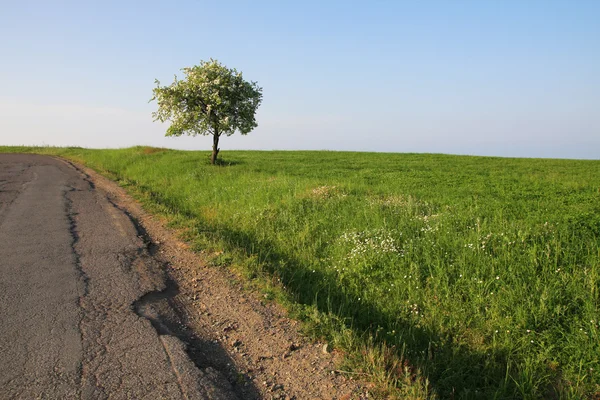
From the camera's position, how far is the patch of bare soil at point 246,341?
12.9ft

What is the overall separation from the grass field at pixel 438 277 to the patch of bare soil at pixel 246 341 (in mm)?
275

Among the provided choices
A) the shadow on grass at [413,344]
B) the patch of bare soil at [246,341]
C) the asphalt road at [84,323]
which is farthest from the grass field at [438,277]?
the asphalt road at [84,323]

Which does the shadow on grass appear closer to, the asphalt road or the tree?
the asphalt road

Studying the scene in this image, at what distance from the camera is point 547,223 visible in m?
7.86

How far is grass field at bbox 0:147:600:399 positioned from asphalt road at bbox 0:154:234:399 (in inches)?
57.2

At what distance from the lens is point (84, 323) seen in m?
4.92

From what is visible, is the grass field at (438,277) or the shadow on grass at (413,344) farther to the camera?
the grass field at (438,277)

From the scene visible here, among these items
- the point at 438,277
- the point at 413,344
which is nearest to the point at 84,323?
the point at 413,344

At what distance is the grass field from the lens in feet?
15.4

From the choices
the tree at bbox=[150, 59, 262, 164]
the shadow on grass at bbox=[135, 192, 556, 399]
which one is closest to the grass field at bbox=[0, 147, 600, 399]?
the shadow on grass at bbox=[135, 192, 556, 399]

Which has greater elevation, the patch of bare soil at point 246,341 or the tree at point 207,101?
the tree at point 207,101

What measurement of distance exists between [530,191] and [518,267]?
21.9ft

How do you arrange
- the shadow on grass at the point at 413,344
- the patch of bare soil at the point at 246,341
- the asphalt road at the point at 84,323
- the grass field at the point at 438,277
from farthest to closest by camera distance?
the grass field at the point at 438,277, the shadow on grass at the point at 413,344, the patch of bare soil at the point at 246,341, the asphalt road at the point at 84,323

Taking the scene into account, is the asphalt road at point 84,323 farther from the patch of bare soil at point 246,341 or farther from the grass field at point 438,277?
the grass field at point 438,277
